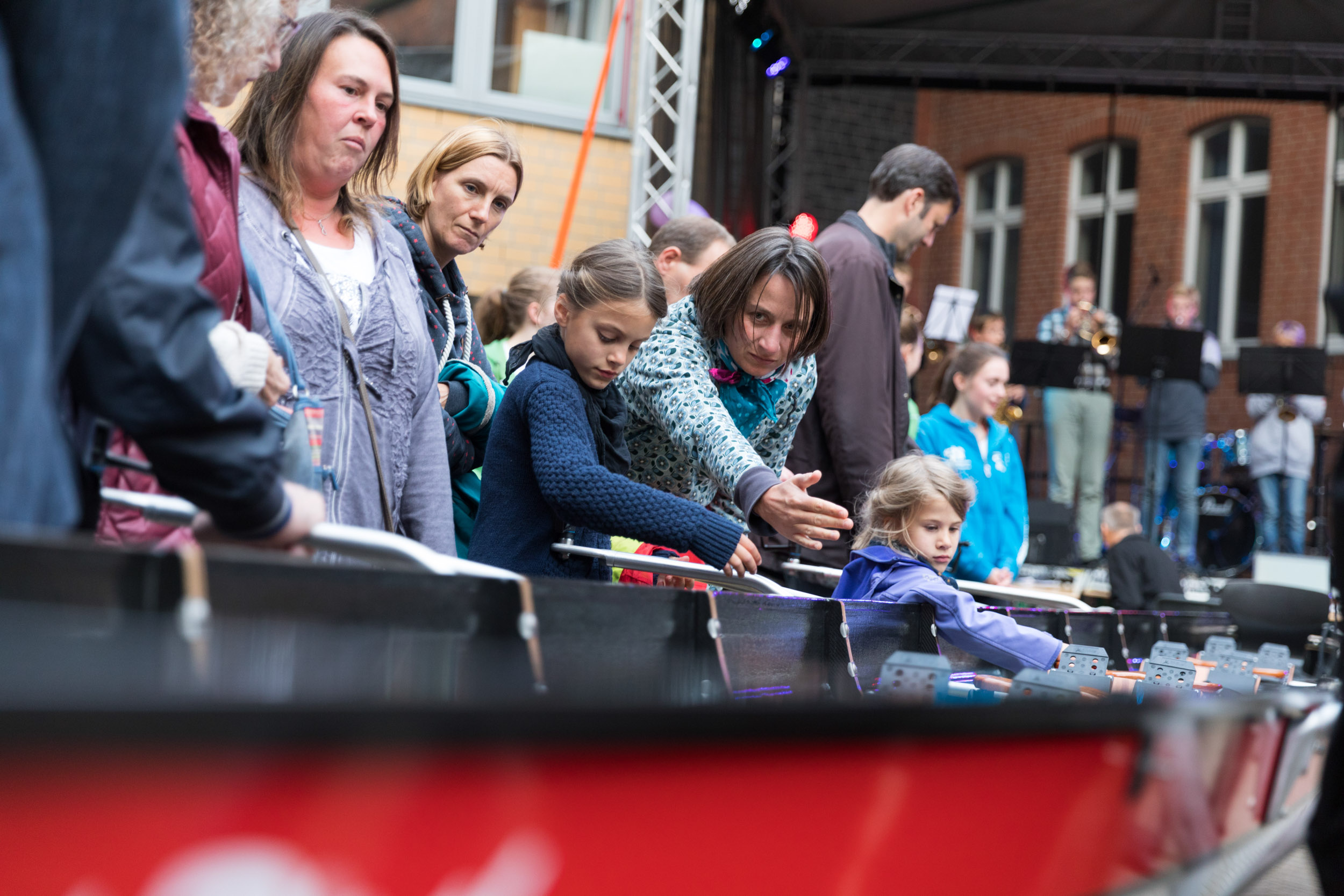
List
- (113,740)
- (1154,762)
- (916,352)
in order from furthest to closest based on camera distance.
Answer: (916,352)
(1154,762)
(113,740)

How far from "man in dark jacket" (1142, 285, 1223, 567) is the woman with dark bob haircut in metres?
9.22

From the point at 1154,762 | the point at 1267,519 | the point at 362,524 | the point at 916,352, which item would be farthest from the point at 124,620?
the point at 1267,519

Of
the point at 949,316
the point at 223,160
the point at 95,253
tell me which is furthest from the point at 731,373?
the point at 949,316

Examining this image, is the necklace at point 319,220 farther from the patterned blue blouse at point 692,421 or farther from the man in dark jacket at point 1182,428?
the man in dark jacket at point 1182,428

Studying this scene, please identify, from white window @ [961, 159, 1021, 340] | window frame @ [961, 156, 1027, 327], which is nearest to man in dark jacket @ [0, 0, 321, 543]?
white window @ [961, 159, 1021, 340]

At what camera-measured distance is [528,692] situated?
1.46 meters

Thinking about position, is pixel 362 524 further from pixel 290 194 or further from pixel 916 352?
pixel 916 352

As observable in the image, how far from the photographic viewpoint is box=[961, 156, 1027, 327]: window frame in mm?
17891

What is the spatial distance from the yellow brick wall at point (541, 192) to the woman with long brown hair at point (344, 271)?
631 centimetres

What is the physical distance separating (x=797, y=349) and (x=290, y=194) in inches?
46.8

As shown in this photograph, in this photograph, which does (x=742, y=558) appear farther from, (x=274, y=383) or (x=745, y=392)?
(x=274, y=383)

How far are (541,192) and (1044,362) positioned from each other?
4.58 meters

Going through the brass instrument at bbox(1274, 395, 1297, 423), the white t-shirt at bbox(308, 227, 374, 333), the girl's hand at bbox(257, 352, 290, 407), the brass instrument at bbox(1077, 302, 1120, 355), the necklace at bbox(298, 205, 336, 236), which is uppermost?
the brass instrument at bbox(1077, 302, 1120, 355)

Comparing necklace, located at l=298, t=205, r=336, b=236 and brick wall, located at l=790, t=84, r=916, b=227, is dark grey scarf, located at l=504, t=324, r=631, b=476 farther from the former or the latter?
brick wall, located at l=790, t=84, r=916, b=227
